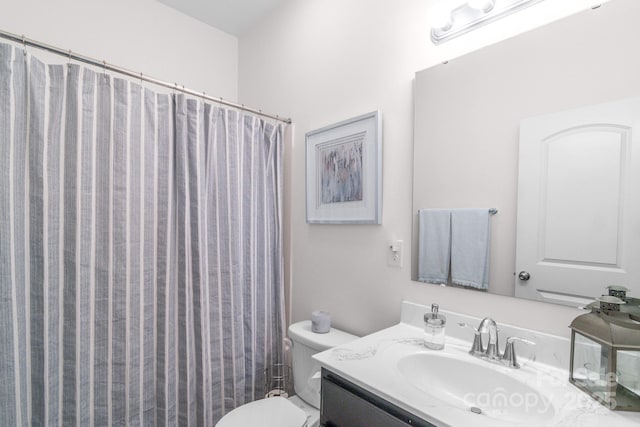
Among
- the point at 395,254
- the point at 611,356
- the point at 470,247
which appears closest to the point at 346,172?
the point at 395,254

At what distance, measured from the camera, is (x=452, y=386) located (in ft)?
3.34

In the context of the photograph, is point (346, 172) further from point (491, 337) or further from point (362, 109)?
point (491, 337)

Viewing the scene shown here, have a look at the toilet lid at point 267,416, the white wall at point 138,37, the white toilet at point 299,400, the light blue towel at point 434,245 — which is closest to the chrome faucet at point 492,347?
the light blue towel at point 434,245

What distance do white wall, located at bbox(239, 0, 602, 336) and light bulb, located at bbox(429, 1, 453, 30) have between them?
0.05 m

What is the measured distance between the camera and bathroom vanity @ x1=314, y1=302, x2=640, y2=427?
74 cm

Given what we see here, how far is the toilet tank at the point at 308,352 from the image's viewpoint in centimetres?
145

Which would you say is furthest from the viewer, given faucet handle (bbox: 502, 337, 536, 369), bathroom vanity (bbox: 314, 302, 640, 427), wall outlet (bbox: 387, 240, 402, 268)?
wall outlet (bbox: 387, 240, 402, 268)

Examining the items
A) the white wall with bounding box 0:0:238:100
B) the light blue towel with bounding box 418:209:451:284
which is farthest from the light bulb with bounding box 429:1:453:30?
the white wall with bounding box 0:0:238:100

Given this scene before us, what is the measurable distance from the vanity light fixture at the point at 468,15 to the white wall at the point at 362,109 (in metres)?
0.03

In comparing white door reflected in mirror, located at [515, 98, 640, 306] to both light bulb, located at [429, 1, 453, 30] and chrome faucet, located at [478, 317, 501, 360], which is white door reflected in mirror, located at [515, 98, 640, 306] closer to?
chrome faucet, located at [478, 317, 501, 360]

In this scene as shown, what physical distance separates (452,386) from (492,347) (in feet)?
0.61

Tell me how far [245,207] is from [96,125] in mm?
750

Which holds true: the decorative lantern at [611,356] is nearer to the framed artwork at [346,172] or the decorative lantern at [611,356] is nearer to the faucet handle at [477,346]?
the faucet handle at [477,346]

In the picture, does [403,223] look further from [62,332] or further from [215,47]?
[215,47]
